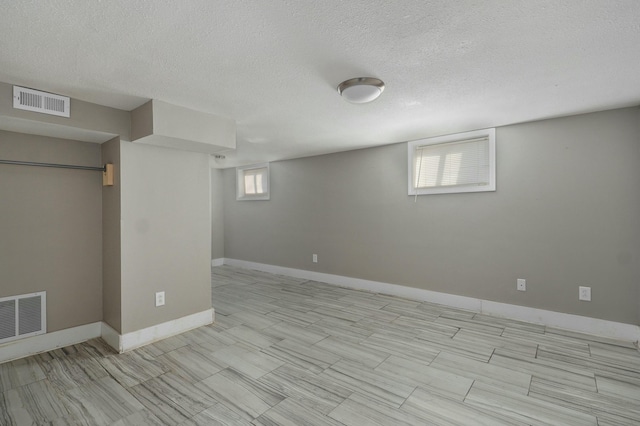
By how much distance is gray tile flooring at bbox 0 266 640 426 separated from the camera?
183 centimetres

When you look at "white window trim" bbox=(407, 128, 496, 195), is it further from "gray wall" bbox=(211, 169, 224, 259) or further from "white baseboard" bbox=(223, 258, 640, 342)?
"gray wall" bbox=(211, 169, 224, 259)

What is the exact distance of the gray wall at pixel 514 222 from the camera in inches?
112

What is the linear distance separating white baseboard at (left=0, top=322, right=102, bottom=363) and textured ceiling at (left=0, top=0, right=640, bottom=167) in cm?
210

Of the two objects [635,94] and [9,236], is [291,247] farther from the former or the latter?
[635,94]

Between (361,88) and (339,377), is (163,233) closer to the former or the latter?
(339,377)

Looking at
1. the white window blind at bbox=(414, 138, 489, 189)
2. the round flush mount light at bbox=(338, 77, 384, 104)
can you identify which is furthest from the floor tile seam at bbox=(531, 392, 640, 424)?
the round flush mount light at bbox=(338, 77, 384, 104)

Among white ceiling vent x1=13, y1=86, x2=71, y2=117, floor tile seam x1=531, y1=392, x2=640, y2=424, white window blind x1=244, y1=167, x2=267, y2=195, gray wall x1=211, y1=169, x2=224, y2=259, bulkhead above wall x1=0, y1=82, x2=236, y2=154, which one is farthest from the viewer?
gray wall x1=211, y1=169, x2=224, y2=259

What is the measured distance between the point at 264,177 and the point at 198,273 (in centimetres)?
305

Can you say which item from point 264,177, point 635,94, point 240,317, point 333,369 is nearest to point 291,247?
point 264,177

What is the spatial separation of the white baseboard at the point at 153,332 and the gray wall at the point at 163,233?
2.0 inches

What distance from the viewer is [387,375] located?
226 cm

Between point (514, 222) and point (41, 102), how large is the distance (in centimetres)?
452

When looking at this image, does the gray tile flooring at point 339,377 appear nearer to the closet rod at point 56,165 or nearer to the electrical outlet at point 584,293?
the electrical outlet at point 584,293

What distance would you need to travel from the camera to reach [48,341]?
2686 mm
